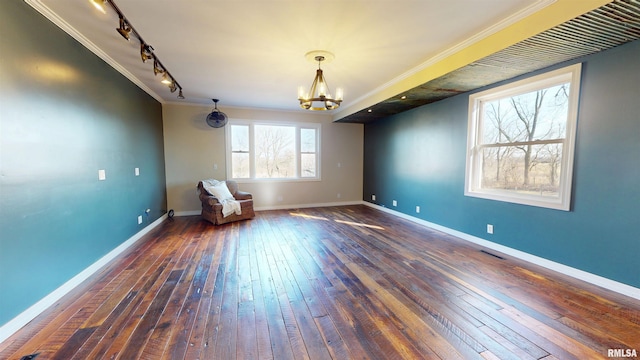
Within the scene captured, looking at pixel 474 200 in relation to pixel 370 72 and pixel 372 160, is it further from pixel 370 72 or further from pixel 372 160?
pixel 372 160

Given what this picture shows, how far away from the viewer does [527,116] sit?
122 inches

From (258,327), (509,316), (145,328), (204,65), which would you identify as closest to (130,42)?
(204,65)

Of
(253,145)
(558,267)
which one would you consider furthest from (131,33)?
(558,267)

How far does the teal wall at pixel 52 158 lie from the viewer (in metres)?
1.71

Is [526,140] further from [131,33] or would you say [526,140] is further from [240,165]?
[240,165]

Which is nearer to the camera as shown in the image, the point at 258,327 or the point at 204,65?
the point at 258,327

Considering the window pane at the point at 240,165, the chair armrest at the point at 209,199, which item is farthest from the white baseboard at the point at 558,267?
the window pane at the point at 240,165

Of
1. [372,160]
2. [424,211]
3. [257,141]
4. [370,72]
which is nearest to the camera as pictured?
[370,72]

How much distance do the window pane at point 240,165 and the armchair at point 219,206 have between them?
20.8 inches

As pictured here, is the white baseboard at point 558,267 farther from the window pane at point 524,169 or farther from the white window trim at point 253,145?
the white window trim at point 253,145

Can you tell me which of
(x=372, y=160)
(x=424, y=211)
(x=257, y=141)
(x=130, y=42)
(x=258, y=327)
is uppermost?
(x=130, y=42)

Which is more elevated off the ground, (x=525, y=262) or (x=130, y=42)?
(x=130, y=42)

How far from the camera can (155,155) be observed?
4711 millimetres

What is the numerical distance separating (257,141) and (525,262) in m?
5.49
